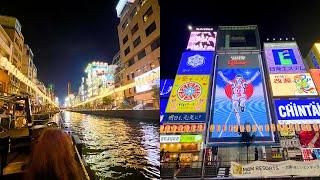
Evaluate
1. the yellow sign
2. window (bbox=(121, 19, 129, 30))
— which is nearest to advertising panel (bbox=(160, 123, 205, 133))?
the yellow sign

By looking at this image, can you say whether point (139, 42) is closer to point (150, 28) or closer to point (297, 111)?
point (150, 28)

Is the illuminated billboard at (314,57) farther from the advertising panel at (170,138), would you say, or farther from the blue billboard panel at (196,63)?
the advertising panel at (170,138)

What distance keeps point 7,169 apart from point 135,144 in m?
12.0

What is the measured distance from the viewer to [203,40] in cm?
2777

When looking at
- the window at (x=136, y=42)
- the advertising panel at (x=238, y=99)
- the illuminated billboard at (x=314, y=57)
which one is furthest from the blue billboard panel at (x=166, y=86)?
the window at (x=136, y=42)

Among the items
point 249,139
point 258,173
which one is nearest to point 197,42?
point 249,139

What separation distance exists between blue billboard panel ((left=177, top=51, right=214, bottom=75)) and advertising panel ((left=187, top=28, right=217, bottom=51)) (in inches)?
34.5

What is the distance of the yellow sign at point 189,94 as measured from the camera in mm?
21812

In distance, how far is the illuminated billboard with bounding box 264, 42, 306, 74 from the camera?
23688 mm

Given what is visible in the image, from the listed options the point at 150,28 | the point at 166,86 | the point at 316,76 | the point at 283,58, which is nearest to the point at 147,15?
the point at 150,28

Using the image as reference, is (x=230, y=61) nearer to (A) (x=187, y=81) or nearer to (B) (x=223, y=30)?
(A) (x=187, y=81)

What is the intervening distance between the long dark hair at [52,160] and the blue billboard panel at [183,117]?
19098 mm

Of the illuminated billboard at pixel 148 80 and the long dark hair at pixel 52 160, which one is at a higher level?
the illuminated billboard at pixel 148 80

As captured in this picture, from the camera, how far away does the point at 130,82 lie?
168ft
